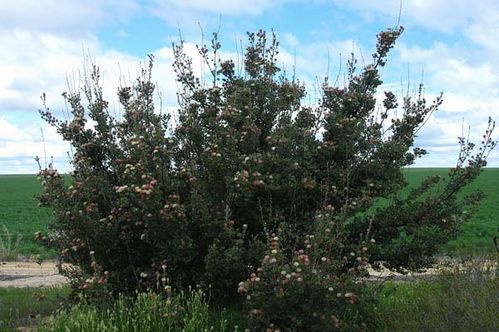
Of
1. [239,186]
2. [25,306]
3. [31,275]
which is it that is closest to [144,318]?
[239,186]

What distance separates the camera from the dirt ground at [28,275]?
13359 mm

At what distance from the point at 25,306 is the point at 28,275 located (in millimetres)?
6099

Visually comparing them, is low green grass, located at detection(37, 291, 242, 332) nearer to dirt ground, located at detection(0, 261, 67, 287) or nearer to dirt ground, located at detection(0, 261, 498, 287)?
dirt ground, located at detection(0, 261, 498, 287)

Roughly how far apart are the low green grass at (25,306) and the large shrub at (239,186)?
36.6 inches

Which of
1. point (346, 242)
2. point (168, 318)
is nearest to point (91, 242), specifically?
point (168, 318)

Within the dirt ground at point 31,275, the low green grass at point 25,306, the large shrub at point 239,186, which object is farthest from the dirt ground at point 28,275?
the large shrub at point 239,186

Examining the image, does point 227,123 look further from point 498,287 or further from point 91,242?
point 498,287

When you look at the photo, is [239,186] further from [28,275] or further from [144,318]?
[28,275]

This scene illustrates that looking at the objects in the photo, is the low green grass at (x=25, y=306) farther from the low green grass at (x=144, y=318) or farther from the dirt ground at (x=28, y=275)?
the dirt ground at (x=28, y=275)

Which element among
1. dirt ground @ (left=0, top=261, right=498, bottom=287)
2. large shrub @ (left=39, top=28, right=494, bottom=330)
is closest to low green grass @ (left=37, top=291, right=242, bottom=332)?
large shrub @ (left=39, top=28, right=494, bottom=330)

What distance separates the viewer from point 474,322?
5.68 metres

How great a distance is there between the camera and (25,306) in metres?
9.48

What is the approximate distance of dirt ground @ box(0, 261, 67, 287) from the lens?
13.4m

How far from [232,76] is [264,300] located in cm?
402
